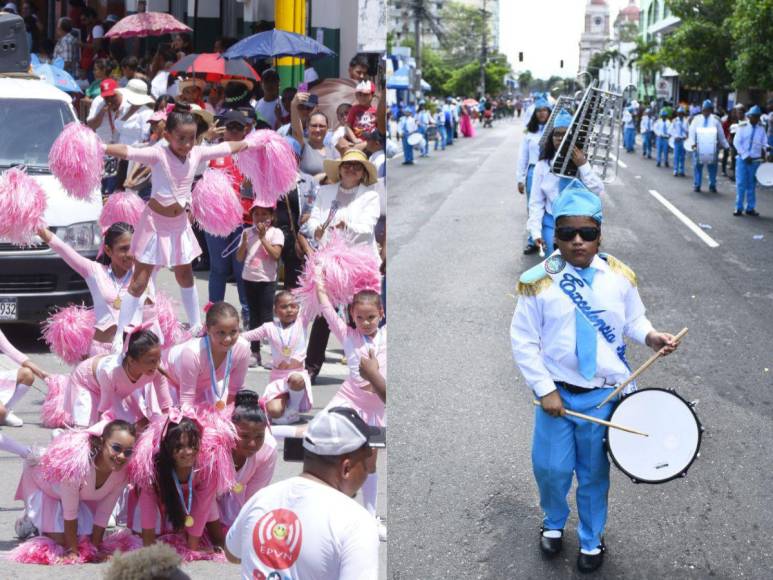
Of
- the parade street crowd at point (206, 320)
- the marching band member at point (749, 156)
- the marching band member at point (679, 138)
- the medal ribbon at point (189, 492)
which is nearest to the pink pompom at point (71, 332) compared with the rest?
the parade street crowd at point (206, 320)

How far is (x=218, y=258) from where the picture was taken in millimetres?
2543

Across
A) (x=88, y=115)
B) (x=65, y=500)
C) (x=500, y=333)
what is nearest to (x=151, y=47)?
(x=88, y=115)

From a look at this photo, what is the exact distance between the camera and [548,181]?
316 inches

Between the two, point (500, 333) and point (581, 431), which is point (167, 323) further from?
point (500, 333)

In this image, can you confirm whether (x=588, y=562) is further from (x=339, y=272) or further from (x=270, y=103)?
(x=270, y=103)

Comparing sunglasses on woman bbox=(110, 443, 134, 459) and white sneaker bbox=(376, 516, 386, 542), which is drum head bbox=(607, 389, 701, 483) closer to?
white sneaker bbox=(376, 516, 386, 542)

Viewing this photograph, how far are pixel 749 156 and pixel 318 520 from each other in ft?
44.1

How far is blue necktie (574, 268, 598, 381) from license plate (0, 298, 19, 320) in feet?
6.94

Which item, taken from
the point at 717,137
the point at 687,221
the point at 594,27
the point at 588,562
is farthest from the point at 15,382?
the point at 717,137

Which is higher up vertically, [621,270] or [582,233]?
[582,233]

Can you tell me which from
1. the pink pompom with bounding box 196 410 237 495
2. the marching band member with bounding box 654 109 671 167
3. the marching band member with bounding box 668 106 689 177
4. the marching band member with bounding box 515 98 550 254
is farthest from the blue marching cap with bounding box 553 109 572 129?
the marching band member with bounding box 654 109 671 167

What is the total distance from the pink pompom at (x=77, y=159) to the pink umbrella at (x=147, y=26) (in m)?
0.31

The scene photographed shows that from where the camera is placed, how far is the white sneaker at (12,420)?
8.34 feet

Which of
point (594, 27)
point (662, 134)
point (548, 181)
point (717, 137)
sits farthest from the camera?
point (662, 134)
